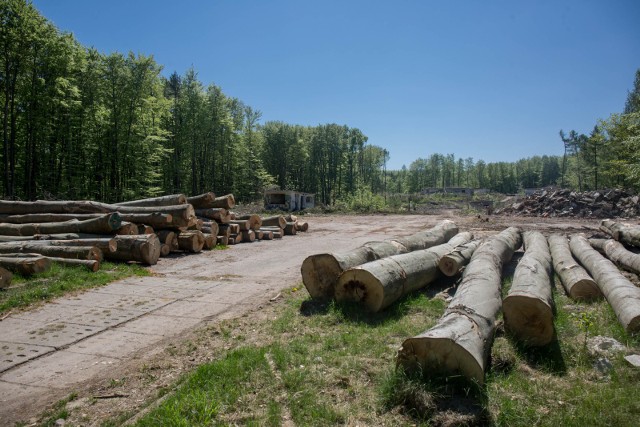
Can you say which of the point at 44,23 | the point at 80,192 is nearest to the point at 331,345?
the point at 44,23

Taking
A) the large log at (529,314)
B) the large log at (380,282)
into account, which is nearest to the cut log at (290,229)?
the large log at (380,282)

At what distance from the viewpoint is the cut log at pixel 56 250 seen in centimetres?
962

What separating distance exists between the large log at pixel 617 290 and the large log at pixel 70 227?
11503 millimetres

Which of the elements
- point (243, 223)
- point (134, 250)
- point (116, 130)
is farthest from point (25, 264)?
point (116, 130)

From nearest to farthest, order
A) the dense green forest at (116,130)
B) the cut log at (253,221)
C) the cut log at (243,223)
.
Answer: the cut log at (243,223)
the cut log at (253,221)
the dense green forest at (116,130)

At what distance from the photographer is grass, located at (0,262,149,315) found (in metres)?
6.98

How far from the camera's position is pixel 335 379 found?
157 inches

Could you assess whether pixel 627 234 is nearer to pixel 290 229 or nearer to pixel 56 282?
pixel 290 229

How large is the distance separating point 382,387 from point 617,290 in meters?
4.37

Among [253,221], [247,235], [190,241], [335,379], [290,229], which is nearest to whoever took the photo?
[335,379]

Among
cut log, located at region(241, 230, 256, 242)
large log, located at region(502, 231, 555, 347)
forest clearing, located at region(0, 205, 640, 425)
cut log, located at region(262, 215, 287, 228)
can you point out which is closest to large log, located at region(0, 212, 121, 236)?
cut log, located at region(241, 230, 256, 242)

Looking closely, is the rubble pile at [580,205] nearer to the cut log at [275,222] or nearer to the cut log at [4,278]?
the cut log at [275,222]

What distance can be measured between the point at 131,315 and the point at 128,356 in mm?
1745

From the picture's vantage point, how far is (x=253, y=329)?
5754 mm
